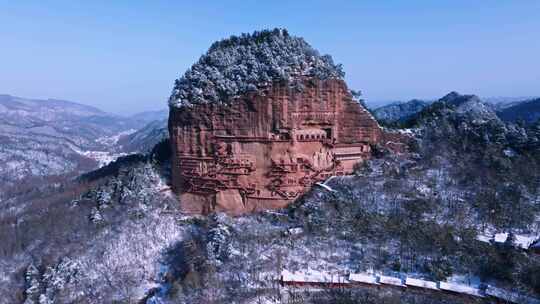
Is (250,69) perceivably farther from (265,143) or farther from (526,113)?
(526,113)

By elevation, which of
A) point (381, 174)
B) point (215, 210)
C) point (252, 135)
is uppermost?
point (252, 135)

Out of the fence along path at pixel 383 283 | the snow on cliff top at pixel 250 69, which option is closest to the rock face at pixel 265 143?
the snow on cliff top at pixel 250 69

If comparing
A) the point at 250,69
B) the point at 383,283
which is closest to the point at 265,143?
the point at 250,69

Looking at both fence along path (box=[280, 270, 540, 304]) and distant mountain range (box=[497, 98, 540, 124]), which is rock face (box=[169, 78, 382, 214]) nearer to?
fence along path (box=[280, 270, 540, 304])

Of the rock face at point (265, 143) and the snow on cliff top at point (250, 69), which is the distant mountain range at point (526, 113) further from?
the snow on cliff top at point (250, 69)

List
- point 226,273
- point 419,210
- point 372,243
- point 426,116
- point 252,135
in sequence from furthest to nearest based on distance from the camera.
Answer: point 426,116, point 252,135, point 419,210, point 372,243, point 226,273

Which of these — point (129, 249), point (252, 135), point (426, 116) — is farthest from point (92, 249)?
point (426, 116)

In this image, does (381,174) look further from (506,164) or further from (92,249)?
(92,249)

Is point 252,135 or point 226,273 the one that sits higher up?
point 252,135
